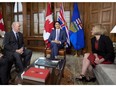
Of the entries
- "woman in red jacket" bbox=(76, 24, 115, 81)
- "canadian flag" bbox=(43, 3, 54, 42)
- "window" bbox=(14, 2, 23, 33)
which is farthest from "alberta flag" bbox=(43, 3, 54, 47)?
"woman in red jacket" bbox=(76, 24, 115, 81)

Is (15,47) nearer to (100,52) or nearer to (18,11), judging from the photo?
(100,52)

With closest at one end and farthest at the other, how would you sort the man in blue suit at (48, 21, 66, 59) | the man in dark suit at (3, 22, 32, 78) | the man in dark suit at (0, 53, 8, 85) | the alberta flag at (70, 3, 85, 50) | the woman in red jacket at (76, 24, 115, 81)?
the man in dark suit at (0, 53, 8, 85) → the woman in red jacket at (76, 24, 115, 81) → the man in dark suit at (3, 22, 32, 78) → the man in blue suit at (48, 21, 66, 59) → the alberta flag at (70, 3, 85, 50)

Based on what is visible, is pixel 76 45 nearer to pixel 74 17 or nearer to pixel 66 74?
pixel 74 17

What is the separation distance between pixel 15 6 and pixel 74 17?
254 centimetres

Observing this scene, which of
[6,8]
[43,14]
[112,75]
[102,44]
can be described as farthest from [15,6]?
[112,75]

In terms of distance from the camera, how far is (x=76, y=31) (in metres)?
4.38

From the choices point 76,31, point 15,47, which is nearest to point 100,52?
point 15,47

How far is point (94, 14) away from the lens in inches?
162

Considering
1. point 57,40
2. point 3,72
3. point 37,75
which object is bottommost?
point 3,72

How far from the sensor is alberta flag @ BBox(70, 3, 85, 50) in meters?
4.36

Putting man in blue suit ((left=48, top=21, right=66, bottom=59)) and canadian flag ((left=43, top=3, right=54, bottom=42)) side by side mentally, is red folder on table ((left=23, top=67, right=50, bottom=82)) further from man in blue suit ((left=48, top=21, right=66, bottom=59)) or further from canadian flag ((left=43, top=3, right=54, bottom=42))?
canadian flag ((left=43, top=3, right=54, bottom=42))

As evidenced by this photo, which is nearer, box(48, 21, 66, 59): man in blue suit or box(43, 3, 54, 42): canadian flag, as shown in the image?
box(48, 21, 66, 59): man in blue suit

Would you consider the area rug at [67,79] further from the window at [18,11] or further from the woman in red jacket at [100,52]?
the window at [18,11]

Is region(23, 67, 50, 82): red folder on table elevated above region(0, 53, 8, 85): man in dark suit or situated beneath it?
elevated above
